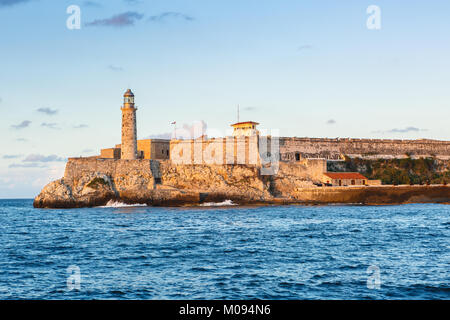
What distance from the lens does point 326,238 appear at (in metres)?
22.3

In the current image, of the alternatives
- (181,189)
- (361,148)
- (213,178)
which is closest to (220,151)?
(213,178)

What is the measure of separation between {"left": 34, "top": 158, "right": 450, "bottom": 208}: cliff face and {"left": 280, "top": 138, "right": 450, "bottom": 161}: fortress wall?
727 centimetres

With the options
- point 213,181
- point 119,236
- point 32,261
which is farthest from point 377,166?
point 32,261

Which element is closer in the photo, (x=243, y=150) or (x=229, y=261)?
(x=229, y=261)

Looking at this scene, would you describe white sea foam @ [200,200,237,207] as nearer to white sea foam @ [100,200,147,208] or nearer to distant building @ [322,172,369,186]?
white sea foam @ [100,200,147,208]

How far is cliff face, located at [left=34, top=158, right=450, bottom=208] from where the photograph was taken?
49406 mm

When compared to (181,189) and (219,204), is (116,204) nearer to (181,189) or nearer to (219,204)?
(181,189)

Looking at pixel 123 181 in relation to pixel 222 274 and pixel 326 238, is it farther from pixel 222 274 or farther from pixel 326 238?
pixel 222 274

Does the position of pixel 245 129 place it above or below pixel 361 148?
above

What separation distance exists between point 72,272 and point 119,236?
9.19 m

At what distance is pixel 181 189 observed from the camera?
51.5 metres

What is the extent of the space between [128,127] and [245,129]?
1315 cm

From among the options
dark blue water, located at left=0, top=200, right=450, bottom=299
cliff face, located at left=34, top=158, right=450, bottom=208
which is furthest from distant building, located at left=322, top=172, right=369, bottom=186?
dark blue water, located at left=0, top=200, right=450, bottom=299
